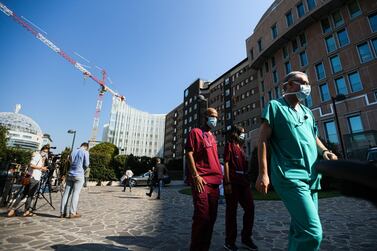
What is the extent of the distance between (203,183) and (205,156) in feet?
1.34

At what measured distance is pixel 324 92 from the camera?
26.7 m

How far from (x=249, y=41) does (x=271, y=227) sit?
4180cm

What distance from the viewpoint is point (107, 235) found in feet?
13.9

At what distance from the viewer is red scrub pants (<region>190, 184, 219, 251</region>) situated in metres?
2.52

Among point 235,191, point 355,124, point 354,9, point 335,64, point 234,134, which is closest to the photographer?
point 235,191

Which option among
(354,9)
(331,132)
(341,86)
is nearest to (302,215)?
(331,132)

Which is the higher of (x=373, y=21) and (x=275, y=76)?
(x=373, y=21)

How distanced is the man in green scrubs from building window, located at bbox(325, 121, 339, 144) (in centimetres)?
2729

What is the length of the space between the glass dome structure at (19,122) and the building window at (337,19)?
19231 centimetres

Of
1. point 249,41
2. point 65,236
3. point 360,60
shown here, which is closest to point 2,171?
point 65,236

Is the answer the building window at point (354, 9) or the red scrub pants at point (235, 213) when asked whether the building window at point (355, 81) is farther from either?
the red scrub pants at point (235, 213)

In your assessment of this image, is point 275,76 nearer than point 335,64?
No

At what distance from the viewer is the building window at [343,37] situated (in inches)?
1013

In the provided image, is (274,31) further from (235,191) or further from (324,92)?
(235,191)
